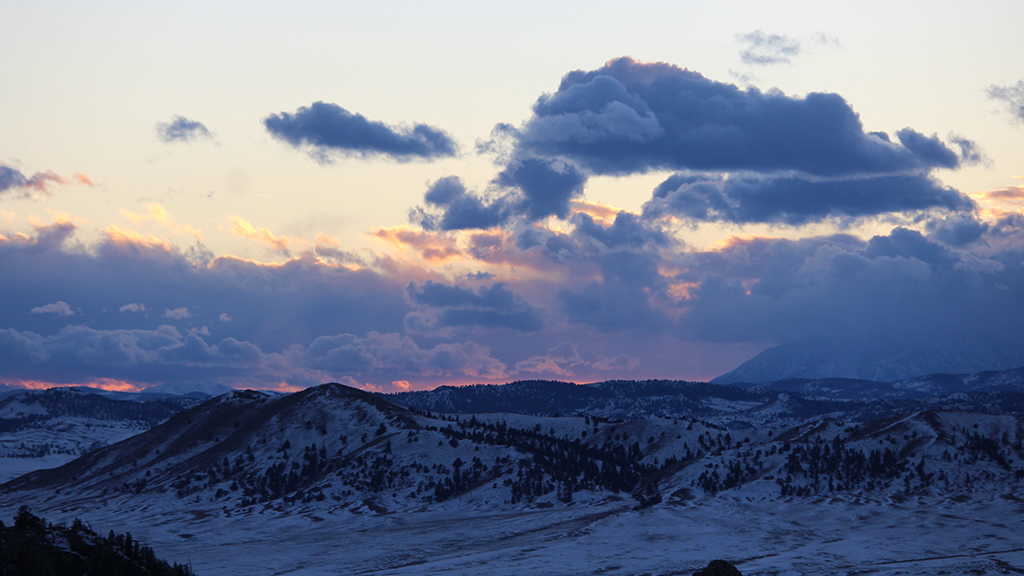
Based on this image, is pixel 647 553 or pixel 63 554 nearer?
pixel 63 554

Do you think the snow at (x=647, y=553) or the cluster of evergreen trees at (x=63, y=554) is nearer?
the cluster of evergreen trees at (x=63, y=554)

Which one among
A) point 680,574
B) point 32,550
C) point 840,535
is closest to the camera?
point 32,550

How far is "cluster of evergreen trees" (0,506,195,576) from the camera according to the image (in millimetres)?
69438

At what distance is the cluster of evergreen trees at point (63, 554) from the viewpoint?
228 feet

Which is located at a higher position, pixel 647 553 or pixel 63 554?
pixel 63 554

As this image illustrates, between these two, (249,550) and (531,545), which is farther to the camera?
(249,550)

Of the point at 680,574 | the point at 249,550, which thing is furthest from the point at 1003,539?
the point at 249,550

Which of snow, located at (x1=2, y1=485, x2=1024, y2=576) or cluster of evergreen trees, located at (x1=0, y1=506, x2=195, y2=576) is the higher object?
cluster of evergreen trees, located at (x1=0, y1=506, x2=195, y2=576)

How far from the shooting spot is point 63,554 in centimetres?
7281

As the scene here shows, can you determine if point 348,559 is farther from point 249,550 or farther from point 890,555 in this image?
point 890,555

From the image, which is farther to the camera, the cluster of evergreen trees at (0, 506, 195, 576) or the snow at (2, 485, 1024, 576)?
the snow at (2, 485, 1024, 576)

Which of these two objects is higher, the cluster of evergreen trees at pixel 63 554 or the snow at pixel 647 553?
the cluster of evergreen trees at pixel 63 554

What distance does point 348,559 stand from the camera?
175 metres

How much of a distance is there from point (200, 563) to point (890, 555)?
130038mm
